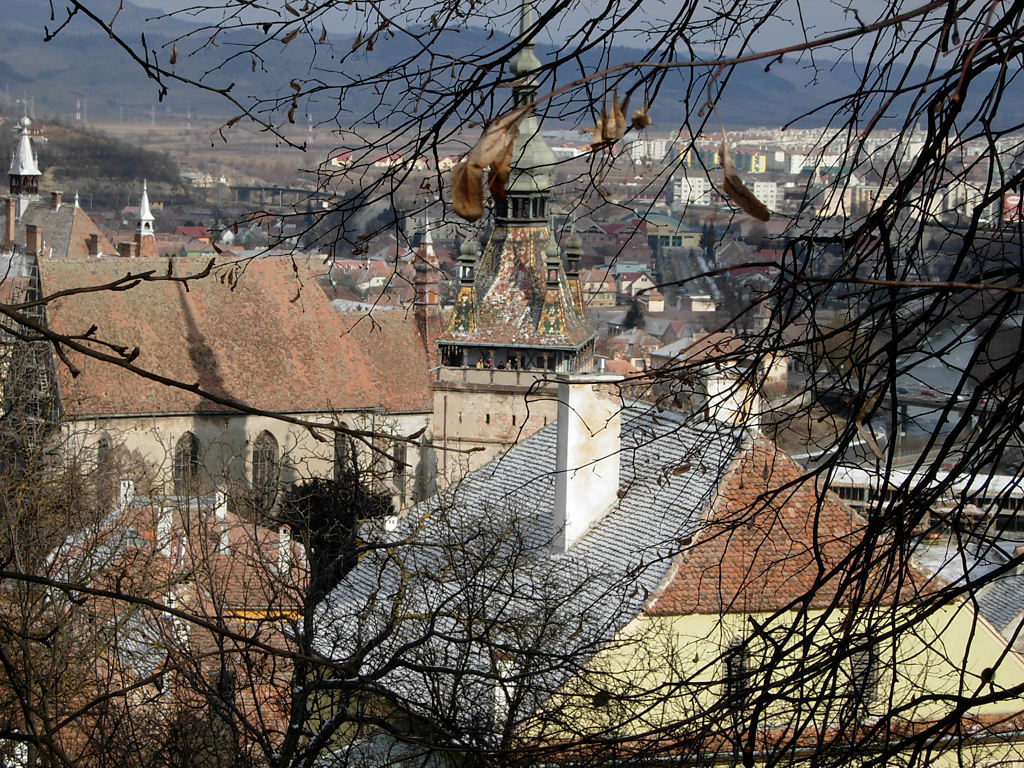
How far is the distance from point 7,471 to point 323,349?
22262mm

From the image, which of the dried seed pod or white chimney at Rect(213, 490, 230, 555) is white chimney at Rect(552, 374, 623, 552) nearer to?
white chimney at Rect(213, 490, 230, 555)

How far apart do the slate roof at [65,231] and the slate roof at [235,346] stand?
74.0 feet

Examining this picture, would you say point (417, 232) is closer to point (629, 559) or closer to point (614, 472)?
point (629, 559)

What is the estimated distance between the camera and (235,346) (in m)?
39.3

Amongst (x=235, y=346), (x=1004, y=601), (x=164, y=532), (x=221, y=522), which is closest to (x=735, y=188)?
(x=221, y=522)

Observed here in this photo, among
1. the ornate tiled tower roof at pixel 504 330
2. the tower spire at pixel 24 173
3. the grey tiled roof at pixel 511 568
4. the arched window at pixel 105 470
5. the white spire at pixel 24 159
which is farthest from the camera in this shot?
the tower spire at pixel 24 173

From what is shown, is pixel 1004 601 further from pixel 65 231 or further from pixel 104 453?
pixel 65 231

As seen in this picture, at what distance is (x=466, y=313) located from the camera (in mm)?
34750

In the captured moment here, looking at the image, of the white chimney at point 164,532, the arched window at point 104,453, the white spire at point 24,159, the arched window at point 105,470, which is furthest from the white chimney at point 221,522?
the white spire at point 24,159

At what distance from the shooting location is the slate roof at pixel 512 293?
113 feet

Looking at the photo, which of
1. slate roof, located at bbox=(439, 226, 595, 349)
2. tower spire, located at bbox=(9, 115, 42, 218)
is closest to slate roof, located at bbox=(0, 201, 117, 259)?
tower spire, located at bbox=(9, 115, 42, 218)

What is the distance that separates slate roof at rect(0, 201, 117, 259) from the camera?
6209 cm

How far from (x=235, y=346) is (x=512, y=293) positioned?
28.9ft

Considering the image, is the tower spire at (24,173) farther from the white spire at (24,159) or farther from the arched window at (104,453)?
the arched window at (104,453)
